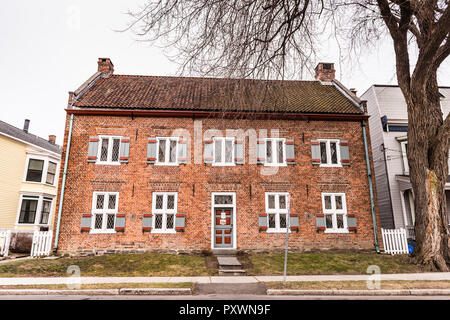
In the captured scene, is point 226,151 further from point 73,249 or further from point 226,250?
point 73,249

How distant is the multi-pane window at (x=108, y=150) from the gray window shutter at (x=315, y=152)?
10.4 meters

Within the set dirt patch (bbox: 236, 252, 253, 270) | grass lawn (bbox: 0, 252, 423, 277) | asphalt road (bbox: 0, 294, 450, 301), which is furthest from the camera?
dirt patch (bbox: 236, 252, 253, 270)

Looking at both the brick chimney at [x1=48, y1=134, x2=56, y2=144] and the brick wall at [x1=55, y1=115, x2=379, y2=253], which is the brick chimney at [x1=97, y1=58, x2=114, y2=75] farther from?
the brick chimney at [x1=48, y1=134, x2=56, y2=144]

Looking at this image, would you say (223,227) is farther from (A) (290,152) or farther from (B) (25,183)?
(B) (25,183)

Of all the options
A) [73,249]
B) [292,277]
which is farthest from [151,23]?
[73,249]

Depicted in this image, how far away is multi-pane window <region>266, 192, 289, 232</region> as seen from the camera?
45.9ft

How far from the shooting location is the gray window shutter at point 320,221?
13922 mm

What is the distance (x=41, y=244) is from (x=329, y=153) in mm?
15212

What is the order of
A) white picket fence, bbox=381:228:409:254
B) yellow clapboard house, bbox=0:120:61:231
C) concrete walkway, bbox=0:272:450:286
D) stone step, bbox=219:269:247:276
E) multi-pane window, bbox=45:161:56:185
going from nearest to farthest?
concrete walkway, bbox=0:272:450:286 → stone step, bbox=219:269:247:276 → white picket fence, bbox=381:228:409:254 → yellow clapboard house, bbox=0:120:61:231 → multi-pane window, bbox=45:161:56:185

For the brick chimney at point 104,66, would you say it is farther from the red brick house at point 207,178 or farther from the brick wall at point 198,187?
the brick wall at point 198,187

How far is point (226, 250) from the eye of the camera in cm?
1339

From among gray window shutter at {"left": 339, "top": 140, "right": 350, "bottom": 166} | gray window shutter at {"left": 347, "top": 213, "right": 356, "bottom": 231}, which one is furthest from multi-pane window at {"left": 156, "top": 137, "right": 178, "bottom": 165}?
gray window shutter at {"left": 347, "top": 213, "right": 356, "bottom": 231}

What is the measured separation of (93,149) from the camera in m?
14.1

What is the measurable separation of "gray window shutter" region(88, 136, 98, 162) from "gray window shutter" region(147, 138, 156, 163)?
2681 millimetres
